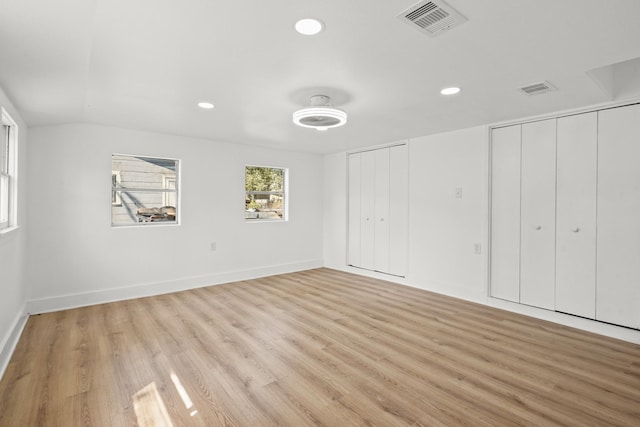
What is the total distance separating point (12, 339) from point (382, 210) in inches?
191

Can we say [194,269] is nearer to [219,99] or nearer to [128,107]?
[128,107]

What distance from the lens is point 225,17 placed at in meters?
1.77

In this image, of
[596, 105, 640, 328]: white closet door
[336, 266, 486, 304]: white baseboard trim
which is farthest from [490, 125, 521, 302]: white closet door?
[596, 105, 640, 328]: white closet door

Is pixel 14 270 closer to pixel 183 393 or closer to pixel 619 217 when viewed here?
pixel 183 393

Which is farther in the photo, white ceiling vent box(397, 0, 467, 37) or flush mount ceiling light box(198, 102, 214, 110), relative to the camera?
flush mount ceiling light box(198, 102, 214, 110)

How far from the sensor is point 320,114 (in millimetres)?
2953

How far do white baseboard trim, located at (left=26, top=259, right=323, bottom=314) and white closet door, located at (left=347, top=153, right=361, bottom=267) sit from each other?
3.78 feet

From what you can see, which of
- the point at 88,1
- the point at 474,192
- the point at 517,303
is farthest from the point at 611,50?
the point at 88,1

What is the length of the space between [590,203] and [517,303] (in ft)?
4.61

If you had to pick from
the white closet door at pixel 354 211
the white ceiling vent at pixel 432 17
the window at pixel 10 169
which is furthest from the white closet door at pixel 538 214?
the window at pixel 10 169

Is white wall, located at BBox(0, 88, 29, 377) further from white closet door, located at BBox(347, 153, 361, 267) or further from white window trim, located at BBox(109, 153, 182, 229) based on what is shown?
white closet door, located at BBox(347, 153, 361, 267)

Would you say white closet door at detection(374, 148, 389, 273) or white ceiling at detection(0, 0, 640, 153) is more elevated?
white ceiling at detection(0, 0, 640, 153)

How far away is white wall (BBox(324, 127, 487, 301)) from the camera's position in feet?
14.1

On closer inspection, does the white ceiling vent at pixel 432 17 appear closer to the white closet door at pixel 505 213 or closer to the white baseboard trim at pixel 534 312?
the white closet door at pixel 505 213
